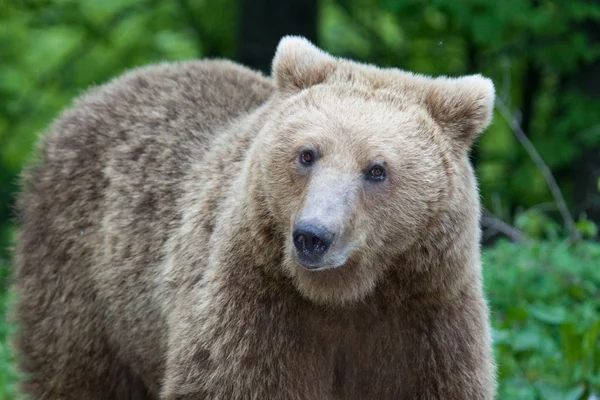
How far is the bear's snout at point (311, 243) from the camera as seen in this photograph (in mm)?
3801

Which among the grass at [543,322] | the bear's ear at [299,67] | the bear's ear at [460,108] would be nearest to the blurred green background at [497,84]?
the grass at [543,322]

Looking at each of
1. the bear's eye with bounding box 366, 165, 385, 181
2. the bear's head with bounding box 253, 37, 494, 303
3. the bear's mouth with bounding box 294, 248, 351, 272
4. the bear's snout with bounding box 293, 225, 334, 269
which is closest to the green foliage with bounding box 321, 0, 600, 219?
the bear's head with bounding box 253, 37, 494, 303

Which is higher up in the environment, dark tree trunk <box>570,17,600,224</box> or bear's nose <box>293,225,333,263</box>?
dark tree trunk <box>570,17,600,224</box>

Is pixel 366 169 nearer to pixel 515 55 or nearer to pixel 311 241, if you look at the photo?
pixel 311 241

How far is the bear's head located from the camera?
404 cm

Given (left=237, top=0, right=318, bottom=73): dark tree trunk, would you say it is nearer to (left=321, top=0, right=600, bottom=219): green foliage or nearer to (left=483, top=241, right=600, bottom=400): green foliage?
(left=321, top=0, right=600, bottom=219): green foliage

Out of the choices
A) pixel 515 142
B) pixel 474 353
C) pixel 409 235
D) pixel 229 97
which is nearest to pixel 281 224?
pixel 409 235

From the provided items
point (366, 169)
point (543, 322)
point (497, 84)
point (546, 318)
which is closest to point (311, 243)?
point (366, 169)

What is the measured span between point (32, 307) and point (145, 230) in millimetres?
928

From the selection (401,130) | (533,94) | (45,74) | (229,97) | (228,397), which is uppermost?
(45,74)

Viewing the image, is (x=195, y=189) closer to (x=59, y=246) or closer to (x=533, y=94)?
(x=59, y=246)

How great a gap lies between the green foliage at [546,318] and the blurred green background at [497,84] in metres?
0.01

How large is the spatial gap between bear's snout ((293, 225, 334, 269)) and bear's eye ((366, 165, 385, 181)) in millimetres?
398

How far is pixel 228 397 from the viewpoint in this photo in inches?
173
